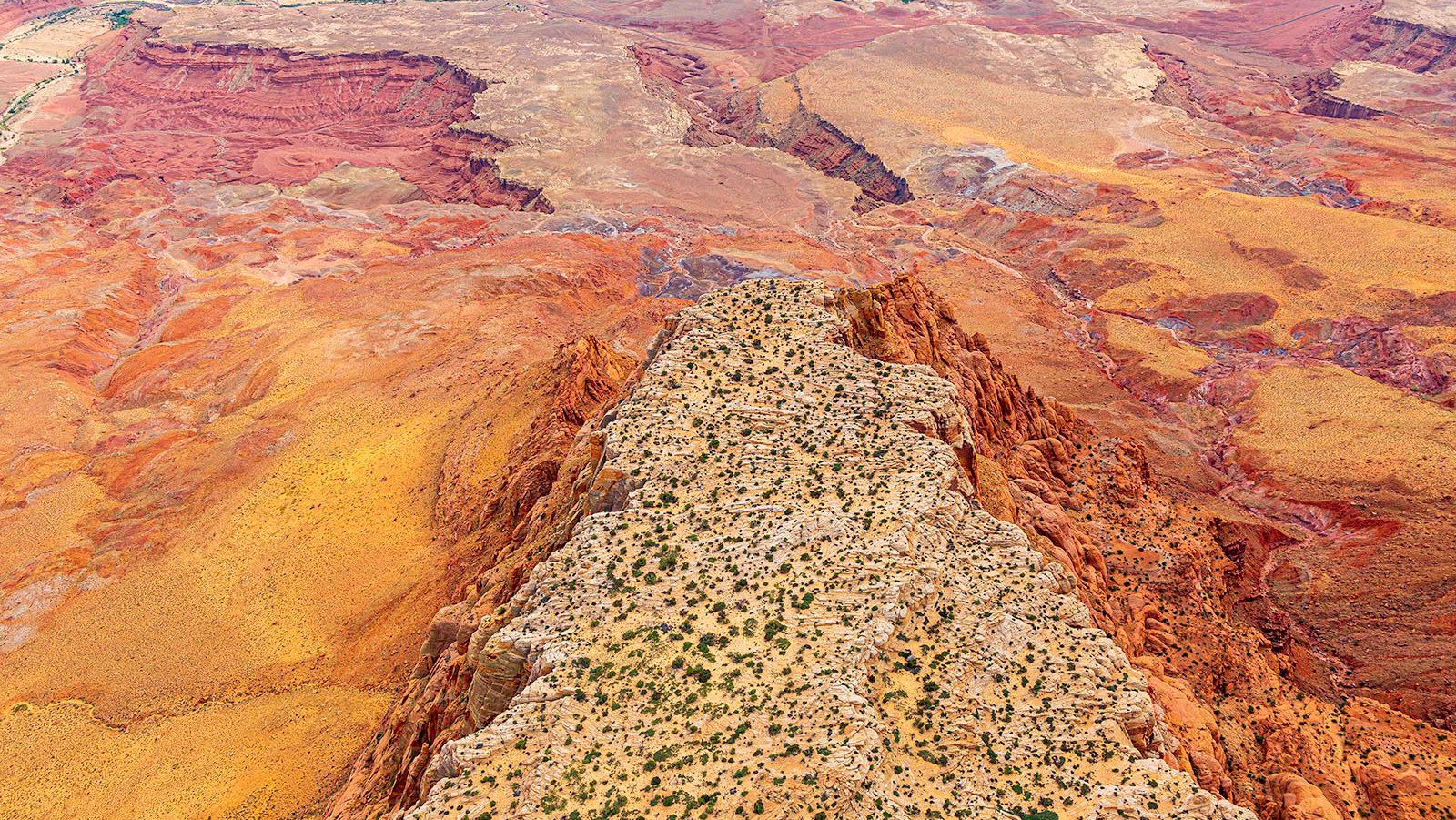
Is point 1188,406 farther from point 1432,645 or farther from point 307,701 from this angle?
point 307,701

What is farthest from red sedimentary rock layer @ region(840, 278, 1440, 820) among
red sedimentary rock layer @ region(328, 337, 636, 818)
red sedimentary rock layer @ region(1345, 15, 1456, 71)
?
red sedimentary rock layer @ region(1345, 15, 1456, 71)

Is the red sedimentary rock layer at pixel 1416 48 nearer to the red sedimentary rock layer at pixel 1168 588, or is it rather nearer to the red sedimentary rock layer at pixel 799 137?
the red sedimentary rock layer at pixel 799 137

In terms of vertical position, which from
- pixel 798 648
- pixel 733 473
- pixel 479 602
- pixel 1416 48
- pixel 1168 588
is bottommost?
pixel 1416 48

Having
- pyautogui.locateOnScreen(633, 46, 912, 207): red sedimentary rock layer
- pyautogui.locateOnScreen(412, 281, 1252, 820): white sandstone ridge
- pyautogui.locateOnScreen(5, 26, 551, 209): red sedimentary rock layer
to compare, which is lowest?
pyautogui.locateOnScreen(633, 46, 912, 207): red sedimentary rock layer

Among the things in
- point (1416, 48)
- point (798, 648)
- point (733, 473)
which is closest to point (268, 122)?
point (733, 473)

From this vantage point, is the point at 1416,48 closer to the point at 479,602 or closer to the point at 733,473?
the point at 733,473

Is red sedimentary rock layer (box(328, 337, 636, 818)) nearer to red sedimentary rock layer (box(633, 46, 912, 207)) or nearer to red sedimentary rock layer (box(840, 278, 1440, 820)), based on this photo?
red sedimentary rock layer (box(840, 278, 1440, 820))
